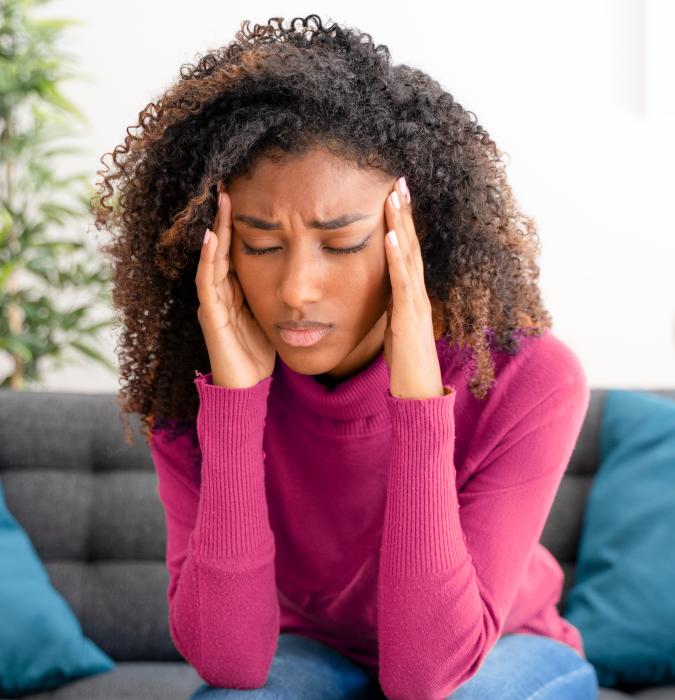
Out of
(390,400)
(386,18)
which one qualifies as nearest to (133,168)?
(390,400)

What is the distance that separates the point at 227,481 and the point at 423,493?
0.25m

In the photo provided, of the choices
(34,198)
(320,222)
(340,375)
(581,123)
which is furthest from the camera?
(34,198)

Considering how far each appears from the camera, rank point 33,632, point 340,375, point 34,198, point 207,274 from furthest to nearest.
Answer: point 34,198 → point 33,632 → point 340,375 → point 207,274

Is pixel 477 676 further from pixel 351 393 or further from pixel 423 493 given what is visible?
pixel 351 393

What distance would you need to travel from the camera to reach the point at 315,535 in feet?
4.48

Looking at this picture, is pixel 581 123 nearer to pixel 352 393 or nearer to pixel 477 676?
pixel 352 393

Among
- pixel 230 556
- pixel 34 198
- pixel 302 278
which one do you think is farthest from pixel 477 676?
pixel 34 198

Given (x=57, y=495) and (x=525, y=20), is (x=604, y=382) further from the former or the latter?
(x=57, y=495)

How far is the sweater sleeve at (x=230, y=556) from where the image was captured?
47.8 inches

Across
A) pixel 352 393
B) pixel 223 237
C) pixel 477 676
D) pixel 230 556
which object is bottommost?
pixel 477 676

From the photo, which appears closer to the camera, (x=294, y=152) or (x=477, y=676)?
(x=294, y=152)

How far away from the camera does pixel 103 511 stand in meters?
1.97

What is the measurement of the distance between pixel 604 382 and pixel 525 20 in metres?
1.03

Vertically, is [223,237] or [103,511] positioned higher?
[223,237]
